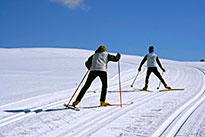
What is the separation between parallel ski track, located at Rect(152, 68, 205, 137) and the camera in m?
3.54

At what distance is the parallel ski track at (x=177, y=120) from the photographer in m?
3.54

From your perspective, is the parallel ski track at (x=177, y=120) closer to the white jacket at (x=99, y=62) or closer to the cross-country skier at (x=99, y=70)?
the cross-country skier at (x=99, y=70)

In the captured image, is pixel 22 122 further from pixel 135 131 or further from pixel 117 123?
pixel 135 131

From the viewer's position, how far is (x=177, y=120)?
4.14 meters

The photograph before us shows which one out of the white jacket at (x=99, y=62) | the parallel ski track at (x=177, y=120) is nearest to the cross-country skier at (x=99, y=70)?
the white jacket at (x=99, y=62)

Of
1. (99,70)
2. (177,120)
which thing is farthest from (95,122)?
(99,70)

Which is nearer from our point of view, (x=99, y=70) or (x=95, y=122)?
(x=95, y=122)

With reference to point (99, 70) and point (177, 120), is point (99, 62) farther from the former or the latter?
point (177, 120)

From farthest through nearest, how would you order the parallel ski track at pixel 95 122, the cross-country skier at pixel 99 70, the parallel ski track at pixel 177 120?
1. the cross-country skier at pixel 99 70
2. the parallel ski track at pixel 95 122
3. the parallel ski track at pixel 177 120

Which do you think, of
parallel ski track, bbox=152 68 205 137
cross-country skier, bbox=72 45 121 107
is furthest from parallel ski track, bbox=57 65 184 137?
parallel ski track, bbox=152 68 205 137

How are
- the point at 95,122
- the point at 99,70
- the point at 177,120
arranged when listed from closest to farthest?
the point at 177,120 → the point at 95,122 → the point at 99,70

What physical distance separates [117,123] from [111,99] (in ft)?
8.40

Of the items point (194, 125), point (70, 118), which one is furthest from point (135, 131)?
point (70, 118)

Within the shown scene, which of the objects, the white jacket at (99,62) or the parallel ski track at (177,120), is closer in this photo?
the parallel ski track at (177,120)
